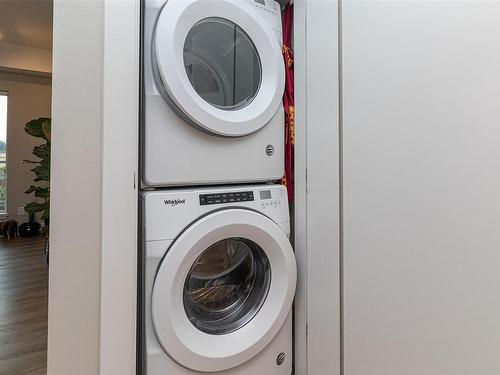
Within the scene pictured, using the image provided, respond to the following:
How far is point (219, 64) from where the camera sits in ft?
4.01

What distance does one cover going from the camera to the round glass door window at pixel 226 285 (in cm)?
117

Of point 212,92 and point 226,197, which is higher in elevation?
point 212,92

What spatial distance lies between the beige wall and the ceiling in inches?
29.3

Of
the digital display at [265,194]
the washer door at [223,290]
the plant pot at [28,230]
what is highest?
the digital display at [265,194]

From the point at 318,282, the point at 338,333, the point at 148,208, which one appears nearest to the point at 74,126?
the point at 148,208

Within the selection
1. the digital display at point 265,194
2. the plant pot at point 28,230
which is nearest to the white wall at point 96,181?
the digital display at point 265,194

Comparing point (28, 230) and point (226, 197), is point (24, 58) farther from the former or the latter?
point (226, 197)

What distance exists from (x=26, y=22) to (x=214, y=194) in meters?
3.95

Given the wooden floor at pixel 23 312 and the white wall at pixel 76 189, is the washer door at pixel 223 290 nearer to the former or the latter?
the white wall at pixel 76 189

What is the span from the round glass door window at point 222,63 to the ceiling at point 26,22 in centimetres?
311

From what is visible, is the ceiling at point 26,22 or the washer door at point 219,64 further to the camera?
the ceiling at point 26,22

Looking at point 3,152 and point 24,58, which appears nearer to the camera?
point 24,58

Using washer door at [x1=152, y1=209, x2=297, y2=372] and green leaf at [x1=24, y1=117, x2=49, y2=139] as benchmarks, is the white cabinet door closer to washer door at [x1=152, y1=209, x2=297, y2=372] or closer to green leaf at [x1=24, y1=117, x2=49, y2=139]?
washer door at [x1=152, y1=209, x2=297, y2=372]

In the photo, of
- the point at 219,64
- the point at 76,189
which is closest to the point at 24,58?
the point at 219,64
